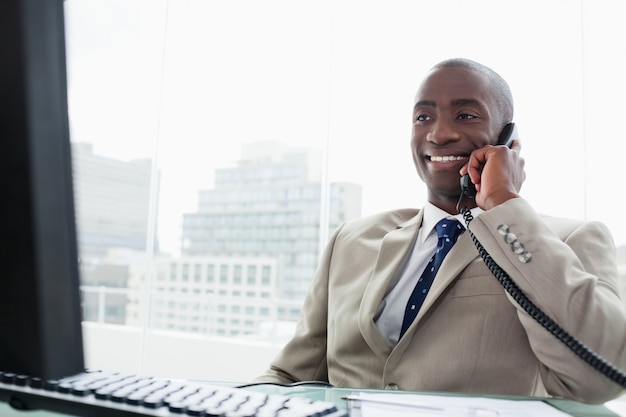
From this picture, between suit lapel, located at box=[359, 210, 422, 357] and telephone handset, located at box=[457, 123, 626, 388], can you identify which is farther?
suit lapel, located at box=[359, 210, 422, 357]

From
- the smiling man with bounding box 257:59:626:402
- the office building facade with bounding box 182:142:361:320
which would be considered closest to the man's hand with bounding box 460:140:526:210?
the smiling man with bounding box 257:59:626:402

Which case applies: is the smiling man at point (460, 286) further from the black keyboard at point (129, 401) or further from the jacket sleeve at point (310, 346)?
the black keyboard at point (129, 401)

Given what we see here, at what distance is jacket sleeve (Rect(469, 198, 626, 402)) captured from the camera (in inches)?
32.8

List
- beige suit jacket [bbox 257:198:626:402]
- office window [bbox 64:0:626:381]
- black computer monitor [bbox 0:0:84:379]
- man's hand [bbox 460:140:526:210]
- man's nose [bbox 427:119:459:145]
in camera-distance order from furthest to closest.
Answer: office window [bbox 64:0:626:381], man's nose [bbox 427:119:459:145], man's hand [bbox 460:140:526:210], beige suit jacket [bbox 257:198:626:402], black computer monitor [bbox 0:0:84:379]

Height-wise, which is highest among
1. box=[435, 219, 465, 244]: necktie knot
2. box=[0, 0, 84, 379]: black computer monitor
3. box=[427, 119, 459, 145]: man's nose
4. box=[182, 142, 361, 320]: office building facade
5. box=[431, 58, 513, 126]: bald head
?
box=[431, 58, 513, 126]: bald head

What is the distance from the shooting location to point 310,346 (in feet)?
4.03

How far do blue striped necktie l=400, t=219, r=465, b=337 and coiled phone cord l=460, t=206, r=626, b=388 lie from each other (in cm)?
15

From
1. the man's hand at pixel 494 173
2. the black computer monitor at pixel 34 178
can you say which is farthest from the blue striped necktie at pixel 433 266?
the black computer monitor at pixel 34 178

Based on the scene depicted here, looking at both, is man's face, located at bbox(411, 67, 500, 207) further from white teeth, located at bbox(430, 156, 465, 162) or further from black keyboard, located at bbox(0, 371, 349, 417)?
black keyboard, located at bbox(0, 371, 349, 417)

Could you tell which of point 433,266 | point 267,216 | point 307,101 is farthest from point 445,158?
point 267,216

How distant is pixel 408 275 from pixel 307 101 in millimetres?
4472

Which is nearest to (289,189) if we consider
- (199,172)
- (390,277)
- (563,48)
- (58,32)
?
(199,172)

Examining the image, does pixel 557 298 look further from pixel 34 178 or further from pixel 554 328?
pixel 34 178

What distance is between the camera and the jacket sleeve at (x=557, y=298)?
83cm
